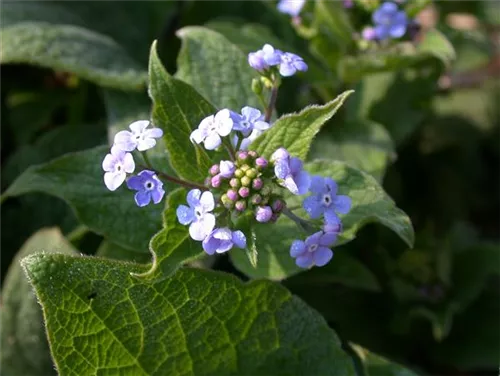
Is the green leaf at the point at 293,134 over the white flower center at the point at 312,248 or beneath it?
over

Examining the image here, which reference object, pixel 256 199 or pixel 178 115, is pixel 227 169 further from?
pixel 178 115

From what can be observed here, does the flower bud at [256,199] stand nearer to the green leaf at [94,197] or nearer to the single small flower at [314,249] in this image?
the single small flower at [314,249]

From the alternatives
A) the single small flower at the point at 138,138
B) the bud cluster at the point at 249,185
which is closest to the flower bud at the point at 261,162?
the bud cluster at the point at 249,185

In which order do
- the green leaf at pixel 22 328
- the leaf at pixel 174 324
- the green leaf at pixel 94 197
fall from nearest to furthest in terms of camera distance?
the leaf at pixel 174 324, the green leaf at pixel 94 197, the green leaf at pixel 22 328

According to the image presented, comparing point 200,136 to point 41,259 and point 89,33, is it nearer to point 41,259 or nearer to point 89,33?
point 41,259

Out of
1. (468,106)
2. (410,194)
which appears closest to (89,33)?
(410,194)

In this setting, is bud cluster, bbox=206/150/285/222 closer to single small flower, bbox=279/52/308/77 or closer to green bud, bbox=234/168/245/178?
green bud, bbox=234/168/245/178

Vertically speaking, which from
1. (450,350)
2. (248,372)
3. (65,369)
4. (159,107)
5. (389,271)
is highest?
(159,107)
